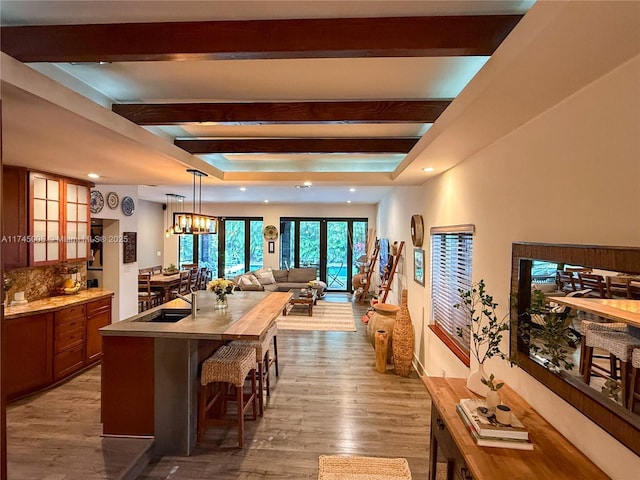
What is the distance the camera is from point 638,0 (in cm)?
85

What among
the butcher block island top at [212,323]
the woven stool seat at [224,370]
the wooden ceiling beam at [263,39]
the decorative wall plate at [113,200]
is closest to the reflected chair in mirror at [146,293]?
the decorative wall plate at [113,200]

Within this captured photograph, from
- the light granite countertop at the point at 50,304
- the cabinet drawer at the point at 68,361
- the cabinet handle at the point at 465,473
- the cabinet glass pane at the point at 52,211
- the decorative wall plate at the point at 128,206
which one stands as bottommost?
the cabinet drawer at the point at 68,361

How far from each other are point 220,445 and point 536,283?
2740 mm

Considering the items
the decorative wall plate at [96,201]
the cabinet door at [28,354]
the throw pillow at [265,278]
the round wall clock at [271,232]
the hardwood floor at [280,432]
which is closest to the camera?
the hardwood floor at [280,432]

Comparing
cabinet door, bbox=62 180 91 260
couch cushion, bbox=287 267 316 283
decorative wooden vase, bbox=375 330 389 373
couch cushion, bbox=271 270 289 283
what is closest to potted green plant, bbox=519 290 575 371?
decorative wooden vase, bbox=375 330 389 373

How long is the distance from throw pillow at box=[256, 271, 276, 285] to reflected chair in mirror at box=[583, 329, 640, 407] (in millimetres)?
7959

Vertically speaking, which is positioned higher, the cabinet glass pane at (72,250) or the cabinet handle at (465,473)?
the cabinet glass pane at (72,250)

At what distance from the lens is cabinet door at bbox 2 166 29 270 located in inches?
137

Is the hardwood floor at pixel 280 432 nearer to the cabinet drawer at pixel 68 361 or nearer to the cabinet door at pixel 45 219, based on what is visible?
the cabinet drawer at pixel 68 361

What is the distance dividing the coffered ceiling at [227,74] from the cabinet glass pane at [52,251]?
3.38 feet

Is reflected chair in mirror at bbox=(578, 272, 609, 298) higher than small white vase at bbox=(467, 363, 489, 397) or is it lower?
higher

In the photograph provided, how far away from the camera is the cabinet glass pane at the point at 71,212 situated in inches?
169

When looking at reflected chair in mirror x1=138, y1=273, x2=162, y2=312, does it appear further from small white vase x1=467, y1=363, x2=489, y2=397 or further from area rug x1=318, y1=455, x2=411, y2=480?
small white vase x1=467, y1=363, x2=489, y2=397

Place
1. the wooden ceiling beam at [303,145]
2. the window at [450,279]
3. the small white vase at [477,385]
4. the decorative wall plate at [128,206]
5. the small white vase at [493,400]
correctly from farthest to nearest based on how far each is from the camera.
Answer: the decorative wall plate at [128,206]
the wooden ceiling beam at [303,145]
the window at [450,279]
the small white vase at [477,385]
the small white vase at [493,400]
